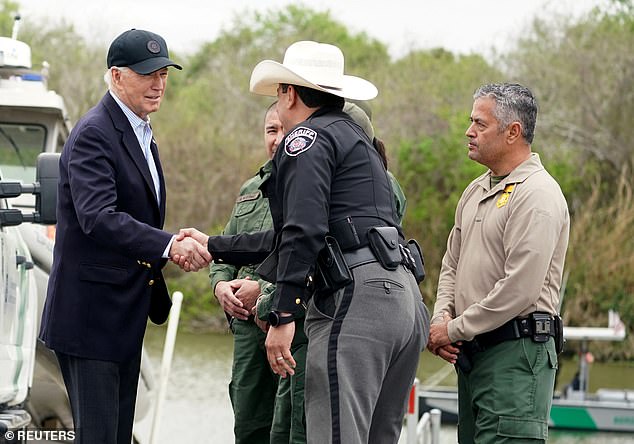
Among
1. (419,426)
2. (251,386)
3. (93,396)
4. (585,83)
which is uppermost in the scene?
(93,396)

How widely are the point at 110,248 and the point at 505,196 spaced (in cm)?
172

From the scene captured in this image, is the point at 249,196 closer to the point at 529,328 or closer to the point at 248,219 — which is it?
the point at 248,219

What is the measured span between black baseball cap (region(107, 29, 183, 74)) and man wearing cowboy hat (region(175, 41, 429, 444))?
57 cm

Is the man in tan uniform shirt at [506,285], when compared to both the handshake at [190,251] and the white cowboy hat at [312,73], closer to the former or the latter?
the white cowboy hat at [312,73]

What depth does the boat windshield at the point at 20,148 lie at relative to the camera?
368 inches

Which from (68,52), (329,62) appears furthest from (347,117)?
(68,52)

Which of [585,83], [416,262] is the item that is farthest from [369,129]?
[585,83]

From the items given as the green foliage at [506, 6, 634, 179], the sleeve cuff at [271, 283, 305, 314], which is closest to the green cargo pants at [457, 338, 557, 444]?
the sleeve cuff at [271, 283, 305, 314]

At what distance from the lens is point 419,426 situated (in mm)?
7902

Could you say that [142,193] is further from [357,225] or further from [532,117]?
[532,117]

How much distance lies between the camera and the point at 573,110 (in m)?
30.5

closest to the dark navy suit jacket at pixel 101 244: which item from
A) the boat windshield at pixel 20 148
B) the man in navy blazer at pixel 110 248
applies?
the man in navy blazer at pixel 110 248

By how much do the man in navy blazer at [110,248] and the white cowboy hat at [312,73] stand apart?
44 centimetres

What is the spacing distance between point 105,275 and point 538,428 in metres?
1.91
